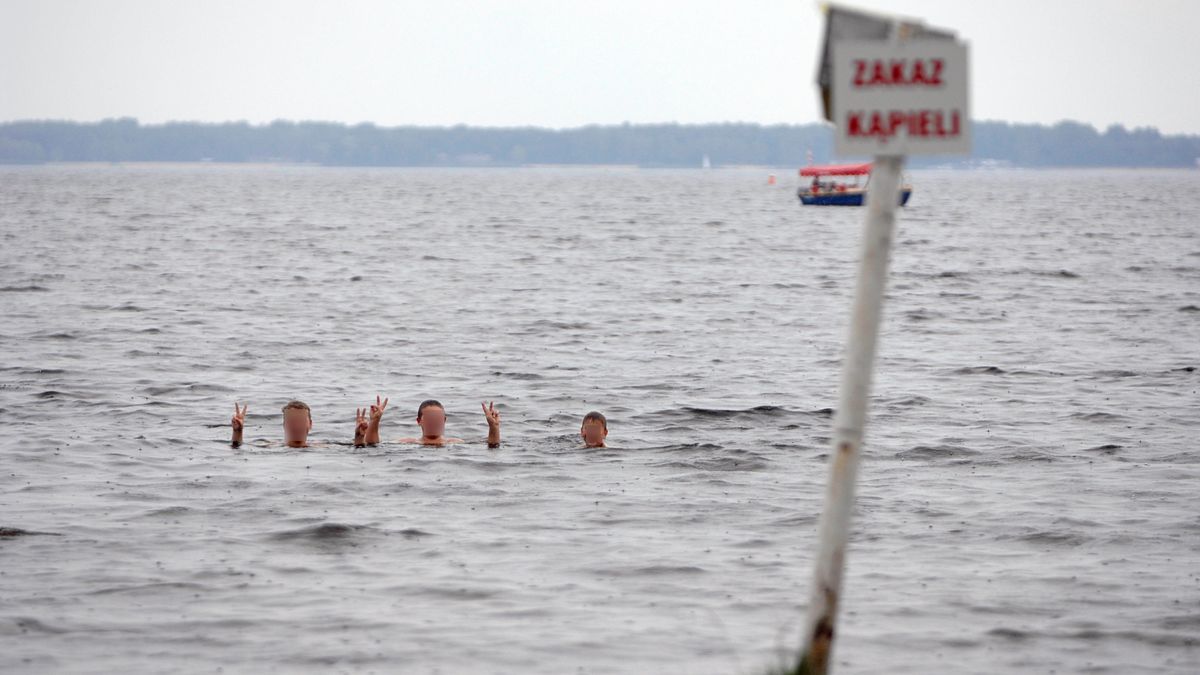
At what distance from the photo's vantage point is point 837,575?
6566mm

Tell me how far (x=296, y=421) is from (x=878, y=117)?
10302 mm

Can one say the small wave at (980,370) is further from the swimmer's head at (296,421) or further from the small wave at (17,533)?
the small wave at (17,533)

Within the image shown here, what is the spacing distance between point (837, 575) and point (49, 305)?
27.8 m

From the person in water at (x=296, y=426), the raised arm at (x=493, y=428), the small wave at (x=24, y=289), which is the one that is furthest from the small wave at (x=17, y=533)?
the small wave at (x=24, y=289)

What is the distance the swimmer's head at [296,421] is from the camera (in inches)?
609

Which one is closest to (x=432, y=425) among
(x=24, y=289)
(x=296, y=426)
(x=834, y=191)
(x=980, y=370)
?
(x=296, y=426)

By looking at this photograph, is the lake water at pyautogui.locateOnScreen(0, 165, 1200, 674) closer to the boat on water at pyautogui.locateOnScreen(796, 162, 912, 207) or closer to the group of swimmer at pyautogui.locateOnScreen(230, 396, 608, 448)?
the group of swimmer at pyautogui.locateOnScreen(230, 396, 608, 448)

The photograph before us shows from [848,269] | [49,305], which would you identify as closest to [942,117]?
[49,305]

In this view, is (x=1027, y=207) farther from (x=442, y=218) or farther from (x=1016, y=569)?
(x=1016, y=569)

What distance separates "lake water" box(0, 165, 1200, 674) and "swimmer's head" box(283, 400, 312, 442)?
0.17 metres

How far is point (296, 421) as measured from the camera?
15.5 metres

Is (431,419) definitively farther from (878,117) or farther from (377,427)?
(878,117)

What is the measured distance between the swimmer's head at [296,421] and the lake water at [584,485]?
0.17 meters

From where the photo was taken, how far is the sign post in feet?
19.9
